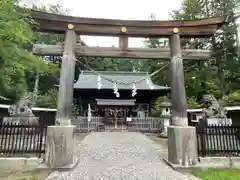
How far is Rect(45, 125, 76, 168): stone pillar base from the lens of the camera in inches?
200

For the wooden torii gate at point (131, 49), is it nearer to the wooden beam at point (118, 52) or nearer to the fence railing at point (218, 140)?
the wooden beam at point (118, 52)

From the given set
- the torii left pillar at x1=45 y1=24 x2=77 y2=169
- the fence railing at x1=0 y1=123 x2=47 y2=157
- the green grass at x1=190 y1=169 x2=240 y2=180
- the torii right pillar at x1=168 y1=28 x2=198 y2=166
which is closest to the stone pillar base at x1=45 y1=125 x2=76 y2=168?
the torii left pillar at x1=45 y1=24 x2=77 y2=169

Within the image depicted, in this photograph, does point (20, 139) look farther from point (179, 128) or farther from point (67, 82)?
point (179, 128)

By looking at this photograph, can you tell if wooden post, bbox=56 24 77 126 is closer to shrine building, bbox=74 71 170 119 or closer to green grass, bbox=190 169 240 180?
green grass, bbox=190 169 240 180

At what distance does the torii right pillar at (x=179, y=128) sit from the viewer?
534 cm

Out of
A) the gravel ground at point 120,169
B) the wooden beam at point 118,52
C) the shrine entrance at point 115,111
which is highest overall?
the wooden beam at point 118,52

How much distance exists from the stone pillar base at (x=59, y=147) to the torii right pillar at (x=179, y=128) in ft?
9.38

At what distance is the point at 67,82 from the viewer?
5707 mm

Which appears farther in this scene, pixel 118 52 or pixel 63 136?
pixel 118 52

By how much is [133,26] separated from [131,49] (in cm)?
73

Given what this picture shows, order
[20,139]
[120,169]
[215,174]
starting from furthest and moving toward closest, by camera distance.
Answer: [20,139] → [120,169] → [215,174]

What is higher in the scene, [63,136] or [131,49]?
[131,49]

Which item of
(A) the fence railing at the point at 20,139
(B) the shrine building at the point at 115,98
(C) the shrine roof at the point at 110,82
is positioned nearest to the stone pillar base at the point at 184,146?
(A) the fence railing at the point at 20,139

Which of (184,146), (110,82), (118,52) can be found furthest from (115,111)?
(184,146)
